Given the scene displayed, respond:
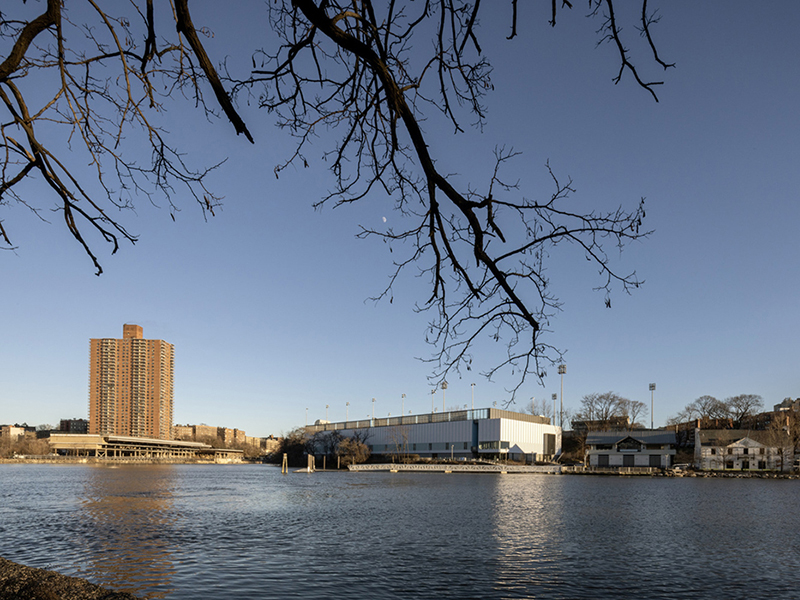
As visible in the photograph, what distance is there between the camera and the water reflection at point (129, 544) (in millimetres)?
17188

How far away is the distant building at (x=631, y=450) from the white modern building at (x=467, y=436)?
1357cm

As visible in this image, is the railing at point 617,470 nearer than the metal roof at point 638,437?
Yes

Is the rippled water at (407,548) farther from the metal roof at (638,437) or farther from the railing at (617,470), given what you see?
the metal roof at (638,437)

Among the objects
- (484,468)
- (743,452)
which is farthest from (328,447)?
(743,452)

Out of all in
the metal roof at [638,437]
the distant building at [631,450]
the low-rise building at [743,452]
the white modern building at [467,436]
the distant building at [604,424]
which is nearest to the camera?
the low-rise building at [743,452]

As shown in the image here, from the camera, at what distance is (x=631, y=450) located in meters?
114

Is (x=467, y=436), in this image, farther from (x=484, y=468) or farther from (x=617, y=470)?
(x=617, y=470)

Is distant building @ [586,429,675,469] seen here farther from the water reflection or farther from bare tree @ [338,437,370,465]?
the water reflection

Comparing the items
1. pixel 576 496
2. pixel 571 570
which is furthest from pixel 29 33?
pixel 576 496

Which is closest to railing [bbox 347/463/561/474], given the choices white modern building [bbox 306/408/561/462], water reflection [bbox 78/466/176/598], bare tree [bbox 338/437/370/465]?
white modern building [bbox 306/408/561/462]

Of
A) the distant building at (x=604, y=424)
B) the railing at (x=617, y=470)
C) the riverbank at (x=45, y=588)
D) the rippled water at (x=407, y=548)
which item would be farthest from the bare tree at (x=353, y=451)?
the riverbank at (x=45, y=588)

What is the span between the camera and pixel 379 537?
85.7 ft

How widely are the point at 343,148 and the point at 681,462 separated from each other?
466ft

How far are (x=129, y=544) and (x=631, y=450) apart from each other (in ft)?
347
